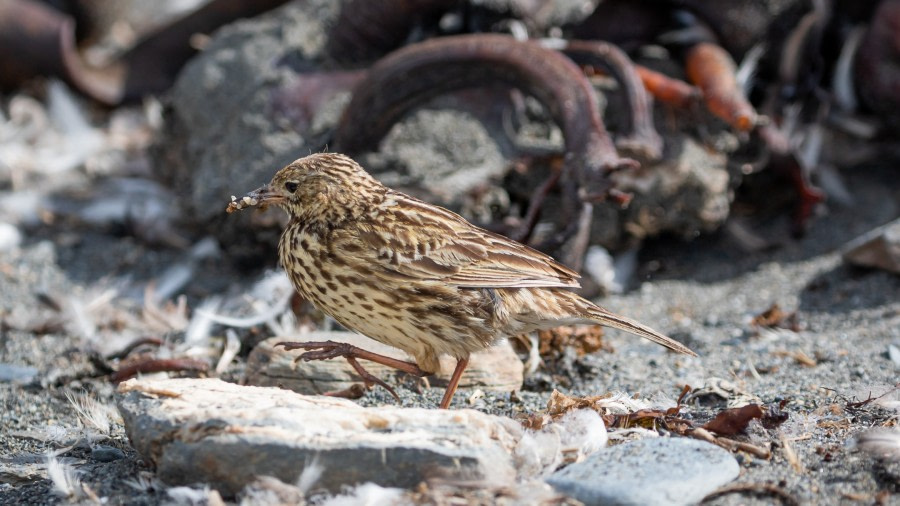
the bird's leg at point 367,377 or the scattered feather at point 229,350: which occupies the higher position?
the bird's leg at point 367,377

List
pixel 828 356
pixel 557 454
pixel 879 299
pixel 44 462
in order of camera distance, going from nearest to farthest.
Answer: pixel 557 454, pixel 44 462, pixel 828 356, pixel 879 299

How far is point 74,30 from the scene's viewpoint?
391 inches

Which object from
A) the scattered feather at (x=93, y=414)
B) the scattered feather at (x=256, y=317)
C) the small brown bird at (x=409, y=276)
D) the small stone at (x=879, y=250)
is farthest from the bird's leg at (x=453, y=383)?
the small stone at (x=879, y=250)

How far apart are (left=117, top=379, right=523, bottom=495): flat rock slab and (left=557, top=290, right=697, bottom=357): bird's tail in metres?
0.99

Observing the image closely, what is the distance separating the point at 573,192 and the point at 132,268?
3325 mm

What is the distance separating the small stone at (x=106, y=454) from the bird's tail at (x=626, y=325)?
1.98m

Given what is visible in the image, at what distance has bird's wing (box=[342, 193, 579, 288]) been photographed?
450 centimetres

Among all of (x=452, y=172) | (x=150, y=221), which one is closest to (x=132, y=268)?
(x=150, y=221)

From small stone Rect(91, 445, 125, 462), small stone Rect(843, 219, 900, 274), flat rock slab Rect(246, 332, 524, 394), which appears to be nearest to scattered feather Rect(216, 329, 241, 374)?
flat rock slab Rect(246, 332, 524, 394)

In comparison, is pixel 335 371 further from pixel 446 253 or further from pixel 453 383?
pixel 446 253

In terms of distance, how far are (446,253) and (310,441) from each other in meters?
1.37

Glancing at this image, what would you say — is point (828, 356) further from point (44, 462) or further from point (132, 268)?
point (132, 268)

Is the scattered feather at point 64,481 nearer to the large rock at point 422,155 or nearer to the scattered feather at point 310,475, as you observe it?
the scattered feather at point 310,475

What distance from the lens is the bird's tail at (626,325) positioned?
4566mm
